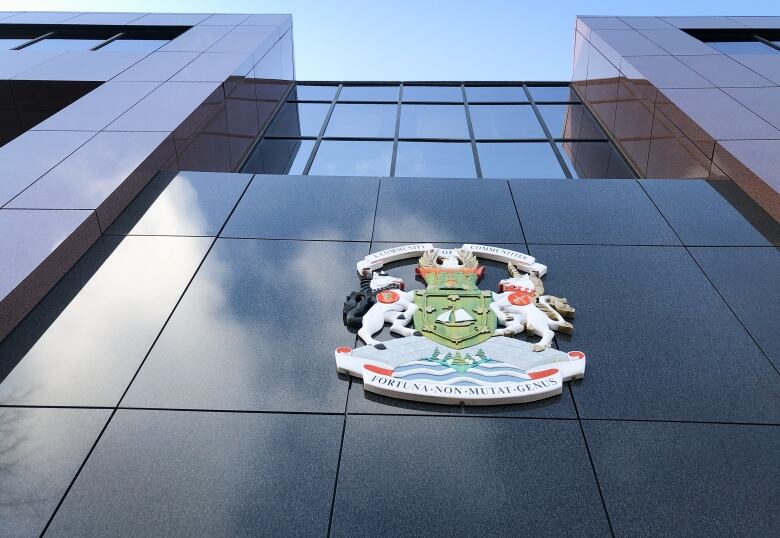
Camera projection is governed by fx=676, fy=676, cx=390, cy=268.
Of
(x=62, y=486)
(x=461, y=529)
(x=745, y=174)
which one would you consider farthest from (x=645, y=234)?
(x=62, y=486)

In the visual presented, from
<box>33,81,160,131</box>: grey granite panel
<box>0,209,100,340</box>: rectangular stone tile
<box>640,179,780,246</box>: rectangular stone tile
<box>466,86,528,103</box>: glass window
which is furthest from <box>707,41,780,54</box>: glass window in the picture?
<box>0,209,100,340</box>: rectangular stone tile

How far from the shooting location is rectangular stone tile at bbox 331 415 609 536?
4.85 m

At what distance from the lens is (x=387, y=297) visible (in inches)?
273

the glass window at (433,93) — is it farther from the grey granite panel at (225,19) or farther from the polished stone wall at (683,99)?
the grey granite panel at (225,19)

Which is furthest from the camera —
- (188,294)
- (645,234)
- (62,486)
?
(645,234)

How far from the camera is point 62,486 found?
5.12m

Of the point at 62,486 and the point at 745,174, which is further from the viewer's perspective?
the point at 745,174

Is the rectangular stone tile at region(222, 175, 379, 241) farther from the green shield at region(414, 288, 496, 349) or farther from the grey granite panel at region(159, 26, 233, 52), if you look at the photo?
the grey granite panel at region(159, 26, 233, 52)

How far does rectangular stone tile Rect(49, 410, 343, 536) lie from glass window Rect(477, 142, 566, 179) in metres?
7.87

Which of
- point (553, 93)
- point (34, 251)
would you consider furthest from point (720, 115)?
point (34, 251)

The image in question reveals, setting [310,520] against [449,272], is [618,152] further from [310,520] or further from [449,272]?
[310,520]

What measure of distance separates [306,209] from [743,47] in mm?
11916

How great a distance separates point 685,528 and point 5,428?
5.35 m

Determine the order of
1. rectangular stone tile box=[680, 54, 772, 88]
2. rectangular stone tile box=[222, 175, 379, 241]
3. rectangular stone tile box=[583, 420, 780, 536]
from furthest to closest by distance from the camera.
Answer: rectangular stone tile box=[680, 54, 772, 88], rectangular stone tile box=[222, 175, 379, 241], rectangular stone tile box=[583, 420, 780, 536]
